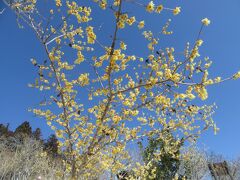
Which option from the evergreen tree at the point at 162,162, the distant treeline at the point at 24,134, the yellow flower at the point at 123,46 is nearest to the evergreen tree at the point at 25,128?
the distant treeline at the point at 24,134

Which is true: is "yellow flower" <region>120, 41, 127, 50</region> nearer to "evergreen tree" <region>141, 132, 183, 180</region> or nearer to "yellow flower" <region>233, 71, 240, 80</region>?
"yellow flower" <region>233, 71, 240, 80</region>

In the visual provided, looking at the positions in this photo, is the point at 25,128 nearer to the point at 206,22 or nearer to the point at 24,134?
the point at 24,134

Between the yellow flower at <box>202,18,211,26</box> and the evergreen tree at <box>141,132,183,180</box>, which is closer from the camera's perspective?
the yellow flower at <box>202,18,211,26</box>

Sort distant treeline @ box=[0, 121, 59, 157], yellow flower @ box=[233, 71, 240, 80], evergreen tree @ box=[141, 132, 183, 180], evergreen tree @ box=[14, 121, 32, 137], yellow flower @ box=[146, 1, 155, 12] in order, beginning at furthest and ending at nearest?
evergreen tree @ box=[14, 121, 32, 137], distant treeline @ box=[0, 121, 59, 157], evergreen tree @ box=[141, 132, 183, 180], yellow flower @ box=[233, 71, 240, 80], yellow flower @ box=[146, 1, 155, 12]

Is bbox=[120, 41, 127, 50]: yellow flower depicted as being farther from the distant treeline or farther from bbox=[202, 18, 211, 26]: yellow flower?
the distant treeline

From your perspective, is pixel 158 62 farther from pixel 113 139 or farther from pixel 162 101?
pixel 113 139

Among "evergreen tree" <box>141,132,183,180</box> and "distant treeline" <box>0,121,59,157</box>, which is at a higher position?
"distant treeline" <box>0,121,59,157</box>

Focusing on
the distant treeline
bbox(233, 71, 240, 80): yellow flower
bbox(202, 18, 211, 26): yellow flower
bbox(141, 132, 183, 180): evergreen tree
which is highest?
the distant treeline

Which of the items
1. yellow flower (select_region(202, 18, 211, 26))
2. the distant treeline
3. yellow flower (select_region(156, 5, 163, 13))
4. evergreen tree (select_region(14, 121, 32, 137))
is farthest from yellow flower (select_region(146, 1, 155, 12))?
evergreen tree (select_region(14, 121, 32, 137))

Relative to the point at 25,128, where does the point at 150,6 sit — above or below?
below

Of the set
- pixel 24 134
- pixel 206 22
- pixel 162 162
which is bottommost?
pixel 206 22

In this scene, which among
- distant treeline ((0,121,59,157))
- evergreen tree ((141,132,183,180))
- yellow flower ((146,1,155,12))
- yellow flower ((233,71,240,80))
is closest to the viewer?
yellow flower ((146,1,155,12))

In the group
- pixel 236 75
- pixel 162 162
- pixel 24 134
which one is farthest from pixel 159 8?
pixel 24 134

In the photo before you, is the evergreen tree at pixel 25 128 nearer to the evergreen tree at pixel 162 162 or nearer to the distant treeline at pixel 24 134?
the distant treeline at pixel 24 134
